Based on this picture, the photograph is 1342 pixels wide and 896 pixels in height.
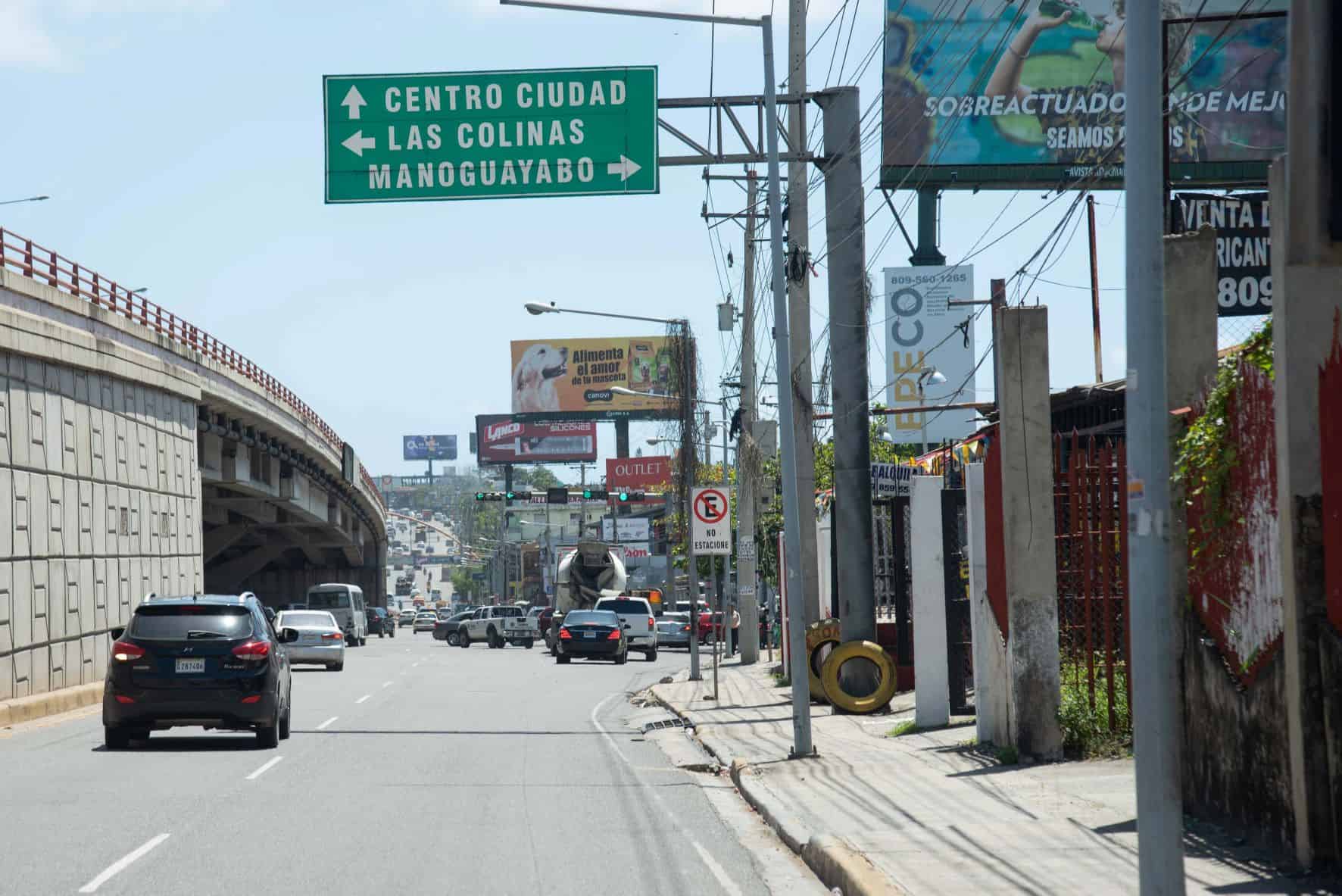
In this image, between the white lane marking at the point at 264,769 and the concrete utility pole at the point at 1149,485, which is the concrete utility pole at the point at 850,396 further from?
the concrete utility pole at the point at 1149,485

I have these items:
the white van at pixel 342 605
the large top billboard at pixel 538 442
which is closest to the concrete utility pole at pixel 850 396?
the white van at pixel 342 605

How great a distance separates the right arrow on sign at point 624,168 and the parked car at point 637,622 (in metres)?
31.5

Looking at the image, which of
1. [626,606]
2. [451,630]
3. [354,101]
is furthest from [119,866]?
[451,630]

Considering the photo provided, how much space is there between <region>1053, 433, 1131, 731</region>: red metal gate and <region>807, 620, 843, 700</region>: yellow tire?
6977 mm

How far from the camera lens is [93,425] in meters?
33.2

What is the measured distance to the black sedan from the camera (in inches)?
1813

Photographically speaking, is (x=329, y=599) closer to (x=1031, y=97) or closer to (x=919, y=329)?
(x=919, y=329)

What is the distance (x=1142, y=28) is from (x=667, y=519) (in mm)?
75580

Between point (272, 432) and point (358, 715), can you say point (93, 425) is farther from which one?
point (272, 432)

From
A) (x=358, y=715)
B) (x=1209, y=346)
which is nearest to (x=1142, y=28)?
(x=1209, y=346)

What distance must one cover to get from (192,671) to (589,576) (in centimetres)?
4393

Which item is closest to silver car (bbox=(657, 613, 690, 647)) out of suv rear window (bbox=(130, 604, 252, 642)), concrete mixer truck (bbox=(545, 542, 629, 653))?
concrete mixer truck (bbox=(545, 542, 629, 653))

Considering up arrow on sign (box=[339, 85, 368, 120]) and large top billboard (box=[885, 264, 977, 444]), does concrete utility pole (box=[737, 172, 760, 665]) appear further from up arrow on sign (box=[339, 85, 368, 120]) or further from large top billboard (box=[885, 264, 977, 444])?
up arrow on sign (box=[339, 85, 368, 120])

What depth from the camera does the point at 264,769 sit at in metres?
16.3
